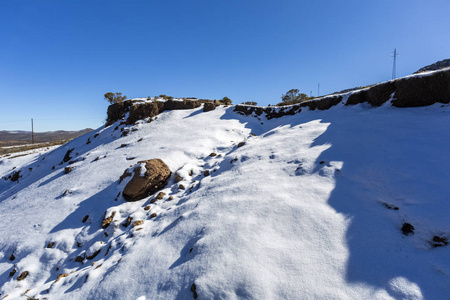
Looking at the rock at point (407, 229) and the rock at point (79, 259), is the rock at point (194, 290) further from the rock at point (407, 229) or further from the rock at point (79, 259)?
the rock at point (79, 259)

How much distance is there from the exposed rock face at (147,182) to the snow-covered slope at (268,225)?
373mm

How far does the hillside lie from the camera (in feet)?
9.70

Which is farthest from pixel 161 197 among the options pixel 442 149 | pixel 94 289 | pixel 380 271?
pixel 442 149

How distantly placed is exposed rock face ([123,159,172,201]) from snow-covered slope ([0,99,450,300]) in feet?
1.22

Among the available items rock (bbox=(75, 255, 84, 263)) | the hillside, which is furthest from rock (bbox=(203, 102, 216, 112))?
rock (bbox=(75, 255, 84, 263))

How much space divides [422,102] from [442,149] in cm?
508

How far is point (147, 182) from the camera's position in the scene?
7531mm

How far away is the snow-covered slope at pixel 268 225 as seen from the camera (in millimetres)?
2936

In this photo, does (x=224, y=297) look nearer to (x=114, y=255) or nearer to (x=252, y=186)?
(x=252, y=186)

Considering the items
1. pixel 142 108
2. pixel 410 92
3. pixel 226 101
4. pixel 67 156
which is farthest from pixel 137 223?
pixel 226 101

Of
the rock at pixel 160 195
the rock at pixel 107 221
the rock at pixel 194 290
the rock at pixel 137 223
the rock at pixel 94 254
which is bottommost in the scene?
the rock at pixel 94 254

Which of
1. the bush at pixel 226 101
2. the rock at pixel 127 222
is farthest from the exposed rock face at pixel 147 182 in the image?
the bush at pixel 226 101

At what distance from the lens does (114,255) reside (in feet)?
16.3

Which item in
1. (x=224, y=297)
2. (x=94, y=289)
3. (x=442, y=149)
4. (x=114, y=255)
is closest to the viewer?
(x=224, y=297)
